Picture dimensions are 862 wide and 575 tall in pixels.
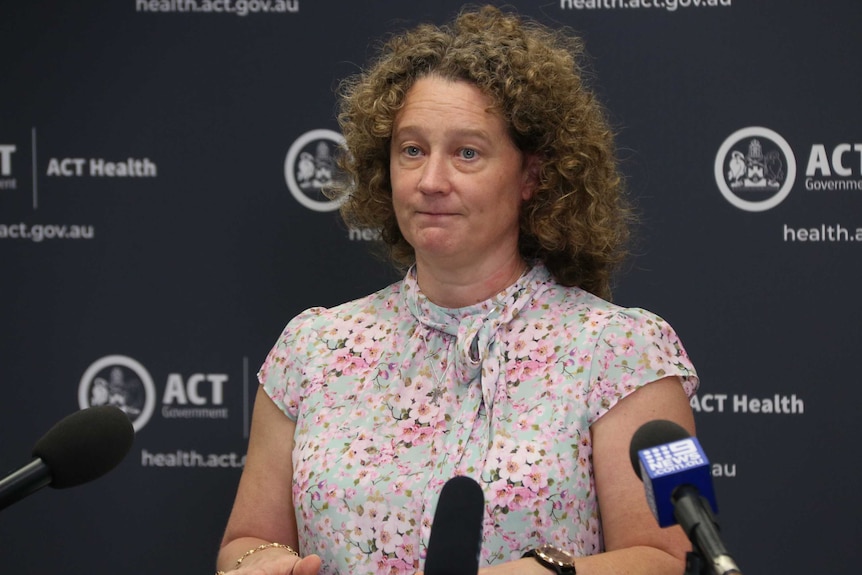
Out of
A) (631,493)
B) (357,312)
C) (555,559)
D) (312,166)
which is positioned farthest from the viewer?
(312,166)

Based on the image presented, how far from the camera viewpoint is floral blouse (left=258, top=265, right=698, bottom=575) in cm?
207

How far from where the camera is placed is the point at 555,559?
190cm

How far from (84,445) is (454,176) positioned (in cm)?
97

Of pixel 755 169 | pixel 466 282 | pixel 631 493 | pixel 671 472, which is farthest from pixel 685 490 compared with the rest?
pixel 755 169

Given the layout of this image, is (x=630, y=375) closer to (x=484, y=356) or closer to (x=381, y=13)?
(x=484, y=356)

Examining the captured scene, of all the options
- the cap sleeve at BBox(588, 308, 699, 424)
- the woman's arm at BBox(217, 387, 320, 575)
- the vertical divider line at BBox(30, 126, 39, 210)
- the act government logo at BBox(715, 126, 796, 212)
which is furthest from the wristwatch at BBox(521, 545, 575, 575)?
the vertical divider line at BBox(30, 126, 39, 210)

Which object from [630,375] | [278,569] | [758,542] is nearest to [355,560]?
[278,569]

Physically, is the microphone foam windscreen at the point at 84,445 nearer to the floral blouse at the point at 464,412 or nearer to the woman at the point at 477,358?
the woman at the point at 477,358

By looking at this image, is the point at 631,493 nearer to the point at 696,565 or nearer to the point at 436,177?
the point at 436,177

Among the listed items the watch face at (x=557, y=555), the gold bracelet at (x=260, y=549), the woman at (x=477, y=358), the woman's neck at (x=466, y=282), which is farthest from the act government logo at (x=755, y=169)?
the gold bracelet at (x=260, y=549)

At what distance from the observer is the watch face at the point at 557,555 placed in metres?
A: 1.89

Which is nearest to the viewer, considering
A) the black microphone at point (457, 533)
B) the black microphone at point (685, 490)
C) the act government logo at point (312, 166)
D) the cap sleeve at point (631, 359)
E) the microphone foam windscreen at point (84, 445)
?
the black microphone at point (685, 490)

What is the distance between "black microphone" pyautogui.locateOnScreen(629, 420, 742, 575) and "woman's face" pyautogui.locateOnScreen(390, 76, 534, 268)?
100 cm

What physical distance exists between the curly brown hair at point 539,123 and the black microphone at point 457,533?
1.02 metres
